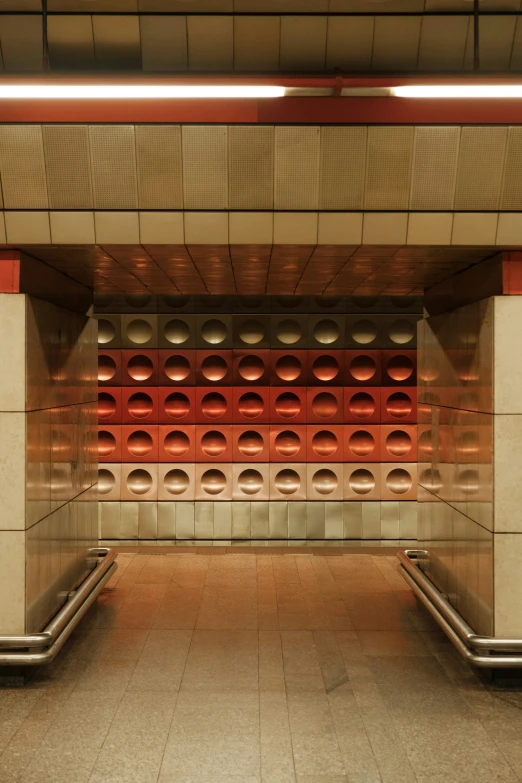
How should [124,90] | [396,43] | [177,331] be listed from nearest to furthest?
[124,90], [396,43], [177,331]

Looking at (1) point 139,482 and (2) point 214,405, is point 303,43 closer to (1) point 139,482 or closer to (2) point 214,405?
(2) point 214,405

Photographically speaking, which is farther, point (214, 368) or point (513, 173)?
point (214, 368)

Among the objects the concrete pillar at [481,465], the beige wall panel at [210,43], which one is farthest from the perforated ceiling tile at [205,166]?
the concrete pillar at [481,465]

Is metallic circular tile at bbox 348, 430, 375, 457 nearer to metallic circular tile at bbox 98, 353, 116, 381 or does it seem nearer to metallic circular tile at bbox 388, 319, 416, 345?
metallic circular tile at bbox 388, 319, 416, 345

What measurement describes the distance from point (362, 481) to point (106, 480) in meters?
3.21

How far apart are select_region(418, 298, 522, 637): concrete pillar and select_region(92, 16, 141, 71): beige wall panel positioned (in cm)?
283

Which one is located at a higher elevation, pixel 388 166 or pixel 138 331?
pixel 388 166

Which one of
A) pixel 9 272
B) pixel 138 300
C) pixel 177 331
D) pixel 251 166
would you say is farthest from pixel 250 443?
pixel 251 166

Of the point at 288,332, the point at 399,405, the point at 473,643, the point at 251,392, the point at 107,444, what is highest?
the point at 288,332

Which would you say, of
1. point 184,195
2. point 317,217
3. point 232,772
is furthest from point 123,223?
point 232,772

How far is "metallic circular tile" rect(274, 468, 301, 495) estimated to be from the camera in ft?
27.8

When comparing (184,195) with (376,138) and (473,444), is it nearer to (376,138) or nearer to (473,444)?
(376,138)

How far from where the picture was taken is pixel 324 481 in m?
8.52

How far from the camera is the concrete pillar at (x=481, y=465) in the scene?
14.7ft
